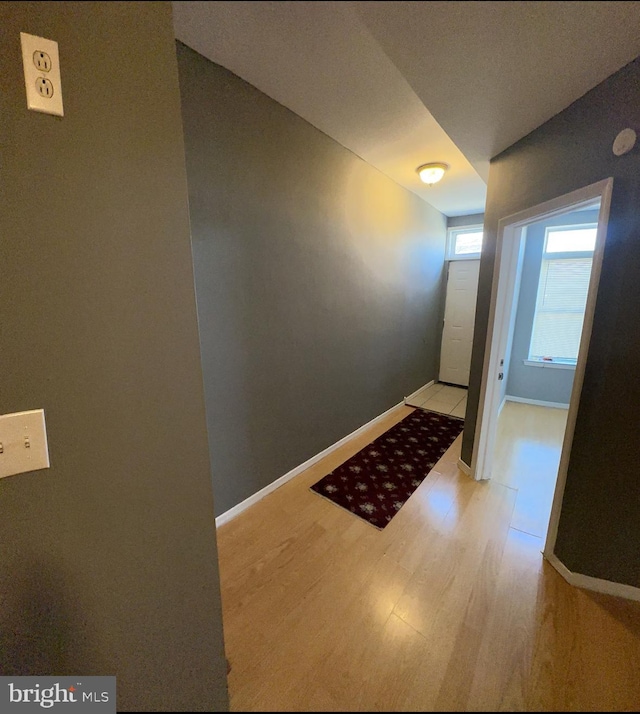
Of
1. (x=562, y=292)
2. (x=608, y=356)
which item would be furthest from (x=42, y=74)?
(x=562, y=292)

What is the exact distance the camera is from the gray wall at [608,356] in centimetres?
115

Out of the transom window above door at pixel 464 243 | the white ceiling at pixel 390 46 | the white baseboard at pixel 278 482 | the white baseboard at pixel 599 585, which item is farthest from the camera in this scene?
the transom window above door at pixel 464 243

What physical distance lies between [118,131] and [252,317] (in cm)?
132

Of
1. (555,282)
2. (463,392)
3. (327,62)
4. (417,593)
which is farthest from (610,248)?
(463,392)

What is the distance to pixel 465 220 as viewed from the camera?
4.30 metres

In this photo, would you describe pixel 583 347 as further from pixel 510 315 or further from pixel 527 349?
pixel 527 349

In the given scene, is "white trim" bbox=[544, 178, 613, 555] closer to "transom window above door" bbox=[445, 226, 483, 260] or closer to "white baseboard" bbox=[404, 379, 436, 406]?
"white baseboard" bbox=[404, 379, 436, 406]

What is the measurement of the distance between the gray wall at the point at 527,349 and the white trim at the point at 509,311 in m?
2.41

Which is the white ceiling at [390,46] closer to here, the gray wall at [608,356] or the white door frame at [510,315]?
the gray wall at [608,356]

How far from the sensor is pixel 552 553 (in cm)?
150

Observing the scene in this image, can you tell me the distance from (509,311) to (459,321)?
267 centimetres

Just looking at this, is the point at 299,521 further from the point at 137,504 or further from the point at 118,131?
the point at 118,131

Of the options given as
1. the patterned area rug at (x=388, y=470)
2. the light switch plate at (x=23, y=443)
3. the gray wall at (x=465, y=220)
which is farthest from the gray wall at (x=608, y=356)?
the gray wall at (x=465, y=220)

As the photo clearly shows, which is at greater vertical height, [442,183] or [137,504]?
[442,183]
